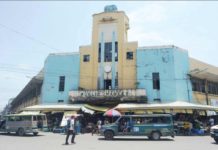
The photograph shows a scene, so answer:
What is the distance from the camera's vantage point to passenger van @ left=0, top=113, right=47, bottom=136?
23609 mm

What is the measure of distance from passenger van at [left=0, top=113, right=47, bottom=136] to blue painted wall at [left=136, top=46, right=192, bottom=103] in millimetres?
12138

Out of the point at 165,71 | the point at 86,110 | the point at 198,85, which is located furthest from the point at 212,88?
the point at 86,110

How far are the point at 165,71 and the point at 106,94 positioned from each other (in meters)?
7.34

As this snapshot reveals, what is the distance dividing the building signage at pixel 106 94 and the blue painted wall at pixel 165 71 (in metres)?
1.62

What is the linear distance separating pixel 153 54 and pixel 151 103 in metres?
5.86

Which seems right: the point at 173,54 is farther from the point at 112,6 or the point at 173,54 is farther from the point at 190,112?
the point at 112,6

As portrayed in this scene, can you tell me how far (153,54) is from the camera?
30.7 m

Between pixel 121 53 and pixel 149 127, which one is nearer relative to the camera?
pixel 149 127

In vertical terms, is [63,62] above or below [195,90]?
above

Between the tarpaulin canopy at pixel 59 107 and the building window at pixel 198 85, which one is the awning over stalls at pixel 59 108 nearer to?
the tarpaulin canopy at pixel 59 107

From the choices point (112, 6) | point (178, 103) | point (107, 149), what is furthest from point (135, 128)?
point (112, 6)

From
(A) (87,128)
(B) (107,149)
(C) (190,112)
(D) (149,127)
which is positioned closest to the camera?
(B) (107,149)

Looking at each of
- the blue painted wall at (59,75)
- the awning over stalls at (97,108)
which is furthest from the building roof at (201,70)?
the blue painted wall at (59,75)

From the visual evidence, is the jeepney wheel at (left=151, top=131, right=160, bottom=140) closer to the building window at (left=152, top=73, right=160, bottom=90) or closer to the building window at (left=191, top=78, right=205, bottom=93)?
the building window at (left=152, top=73, right=160, bottom=90)
